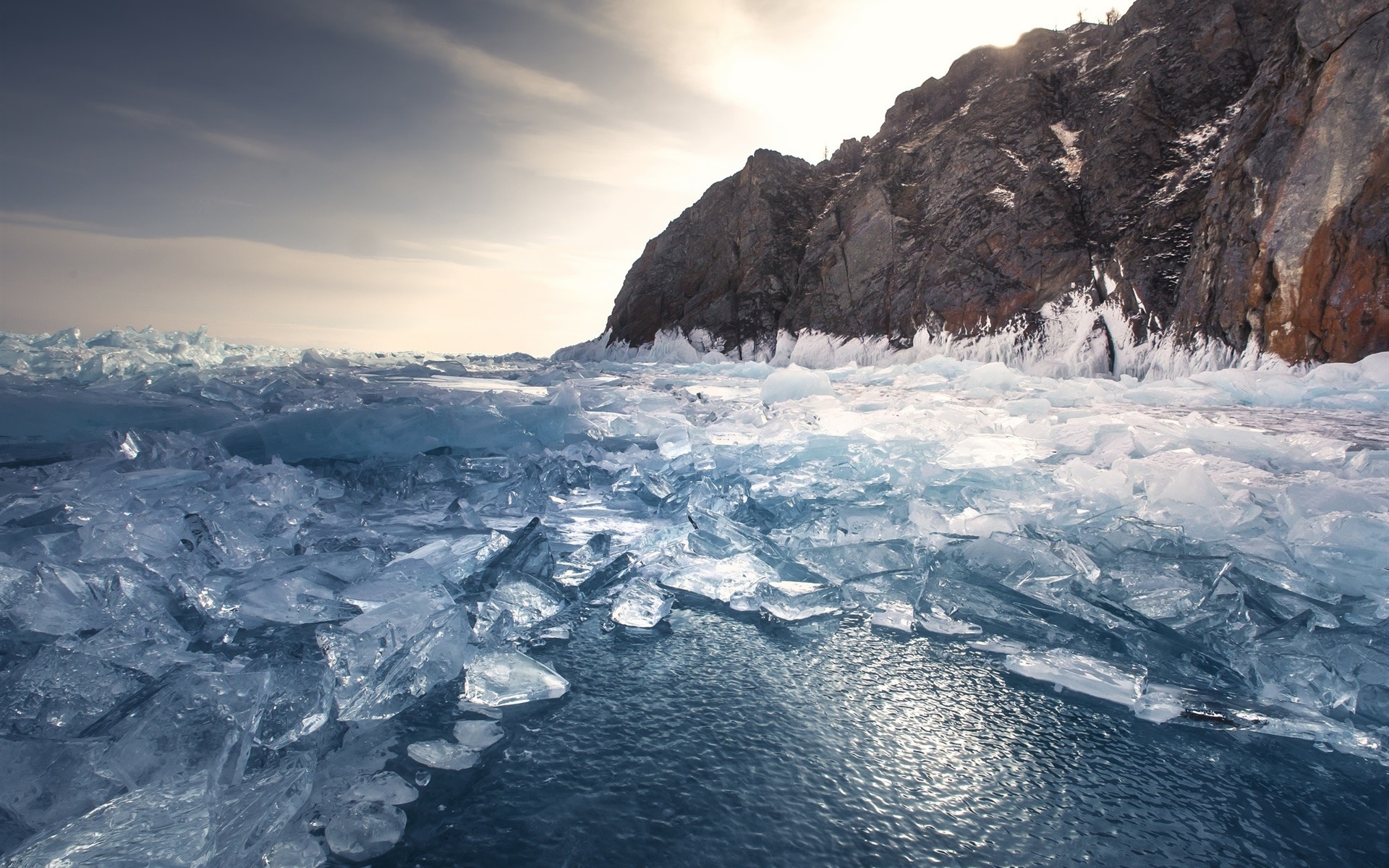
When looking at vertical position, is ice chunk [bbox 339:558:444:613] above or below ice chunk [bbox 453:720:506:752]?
above

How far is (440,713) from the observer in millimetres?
1810

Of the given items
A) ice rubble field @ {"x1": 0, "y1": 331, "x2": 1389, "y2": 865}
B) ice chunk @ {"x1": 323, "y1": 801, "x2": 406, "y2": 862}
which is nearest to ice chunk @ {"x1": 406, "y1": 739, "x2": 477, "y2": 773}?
ice rubble field @ {"x1": 0, "y1": 331, "x2": 1389, "y2": 865}

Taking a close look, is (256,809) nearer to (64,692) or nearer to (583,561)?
(64,692)

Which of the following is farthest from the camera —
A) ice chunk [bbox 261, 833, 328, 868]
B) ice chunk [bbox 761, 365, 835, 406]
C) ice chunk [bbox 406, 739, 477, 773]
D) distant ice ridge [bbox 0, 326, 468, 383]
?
distant ice ridge [bbox 0, 326, 468, 383]

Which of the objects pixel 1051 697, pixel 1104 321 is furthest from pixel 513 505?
pixel 1104 321

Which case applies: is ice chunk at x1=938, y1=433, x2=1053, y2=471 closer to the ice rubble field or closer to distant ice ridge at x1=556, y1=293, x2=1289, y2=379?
the ice rubble field

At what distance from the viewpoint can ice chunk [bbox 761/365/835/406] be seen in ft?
29.1

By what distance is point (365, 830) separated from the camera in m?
1.33

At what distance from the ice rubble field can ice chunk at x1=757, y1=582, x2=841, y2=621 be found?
0.5 inches

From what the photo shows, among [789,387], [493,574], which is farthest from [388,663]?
[789,387]

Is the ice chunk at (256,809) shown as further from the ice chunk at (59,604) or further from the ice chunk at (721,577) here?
the ice chunk at (721,577)

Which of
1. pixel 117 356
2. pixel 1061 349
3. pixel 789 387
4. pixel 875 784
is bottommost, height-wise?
pixel 875 784

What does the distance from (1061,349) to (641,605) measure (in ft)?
62.4

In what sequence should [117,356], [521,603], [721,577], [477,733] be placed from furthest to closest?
[117,356] < [721,577] < [521,603] < [477,733]
